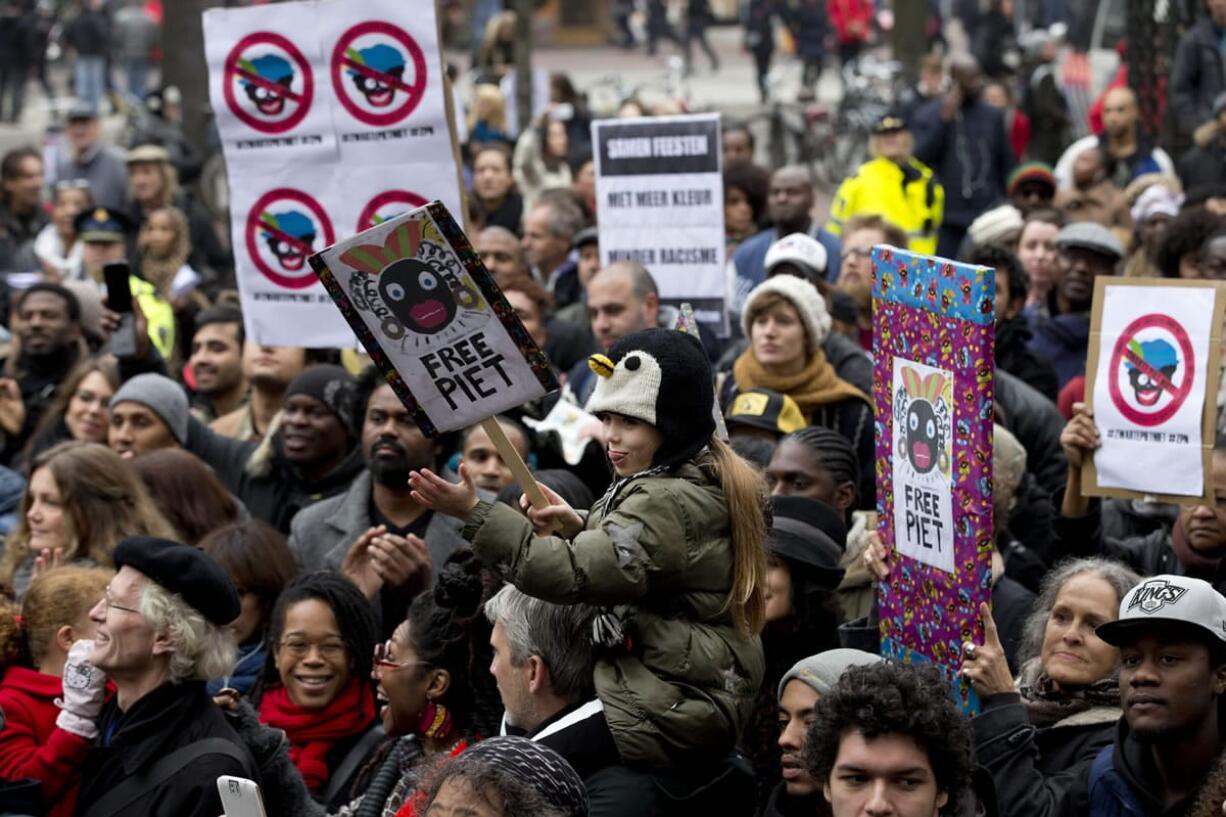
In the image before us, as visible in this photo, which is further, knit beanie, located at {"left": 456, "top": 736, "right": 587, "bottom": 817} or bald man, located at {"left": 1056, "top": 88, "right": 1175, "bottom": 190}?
bald man, located at {"left": 1056, "top": 88, "right": 1175, "bottom": 190}

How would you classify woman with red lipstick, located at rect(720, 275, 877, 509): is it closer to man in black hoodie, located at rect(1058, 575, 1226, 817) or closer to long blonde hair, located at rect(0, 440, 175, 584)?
long blonde hair, located at rect(0, 440, 175, 584)

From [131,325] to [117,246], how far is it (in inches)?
154

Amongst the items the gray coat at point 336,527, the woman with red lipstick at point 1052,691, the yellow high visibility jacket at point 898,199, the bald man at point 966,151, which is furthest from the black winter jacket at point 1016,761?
the bald man at point 966,151

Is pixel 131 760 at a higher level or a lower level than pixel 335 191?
lower

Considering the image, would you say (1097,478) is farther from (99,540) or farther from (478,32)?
(478,32)

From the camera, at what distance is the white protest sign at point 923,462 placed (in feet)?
17.5

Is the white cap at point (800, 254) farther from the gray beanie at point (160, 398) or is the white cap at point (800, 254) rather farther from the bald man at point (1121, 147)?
the bald man at point (1121, 147)

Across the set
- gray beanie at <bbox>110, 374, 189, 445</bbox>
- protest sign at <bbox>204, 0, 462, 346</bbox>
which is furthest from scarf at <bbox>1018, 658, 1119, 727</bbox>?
gray beanie at <bbox>110, 374, 189, 445</bbox>

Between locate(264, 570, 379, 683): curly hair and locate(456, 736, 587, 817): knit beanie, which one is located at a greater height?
locate(456, 736, 587, 817): knit beanie

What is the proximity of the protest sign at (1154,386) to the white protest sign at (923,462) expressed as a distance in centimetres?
89

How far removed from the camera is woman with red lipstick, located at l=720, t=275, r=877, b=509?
Result: 7816 millimetres

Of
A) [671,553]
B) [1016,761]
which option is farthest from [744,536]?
[1016,761]

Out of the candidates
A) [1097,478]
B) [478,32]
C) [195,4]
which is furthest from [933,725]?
[478,32]

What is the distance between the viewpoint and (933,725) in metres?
4.41
